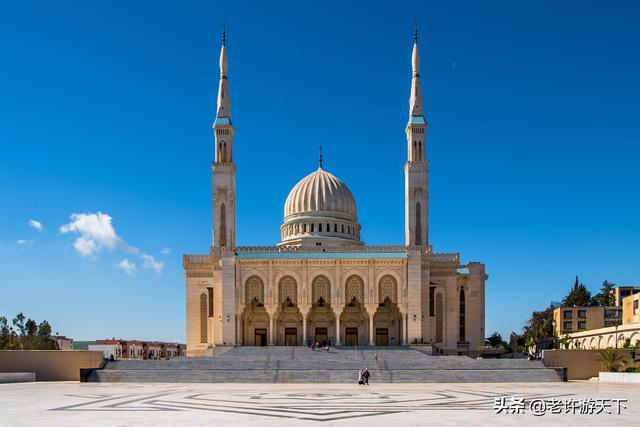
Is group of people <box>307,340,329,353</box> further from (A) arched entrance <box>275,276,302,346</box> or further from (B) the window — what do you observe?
(B) the window

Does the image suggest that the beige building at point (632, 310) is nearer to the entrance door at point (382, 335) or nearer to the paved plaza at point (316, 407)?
the entrance door at point (382, 335)

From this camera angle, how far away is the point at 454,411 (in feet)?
70.0

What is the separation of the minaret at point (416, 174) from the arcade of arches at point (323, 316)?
511 cm

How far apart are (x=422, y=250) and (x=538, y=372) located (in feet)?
57.0

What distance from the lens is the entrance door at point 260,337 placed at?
56344 mm

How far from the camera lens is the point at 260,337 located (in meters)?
56.4

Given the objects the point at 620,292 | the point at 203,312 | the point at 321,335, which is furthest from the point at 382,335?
the point at 620,292

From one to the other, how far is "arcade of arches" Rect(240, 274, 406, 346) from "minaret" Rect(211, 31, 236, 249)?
4.83 m

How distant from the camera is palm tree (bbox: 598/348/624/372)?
132 ft

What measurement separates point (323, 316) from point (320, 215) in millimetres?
10463

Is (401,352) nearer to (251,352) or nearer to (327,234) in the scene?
(251,352)

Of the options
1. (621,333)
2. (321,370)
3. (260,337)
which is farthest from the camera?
→ (621,333)

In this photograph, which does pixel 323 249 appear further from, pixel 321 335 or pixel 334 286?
pixel 321 335

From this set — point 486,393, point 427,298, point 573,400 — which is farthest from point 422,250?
point 573,400
